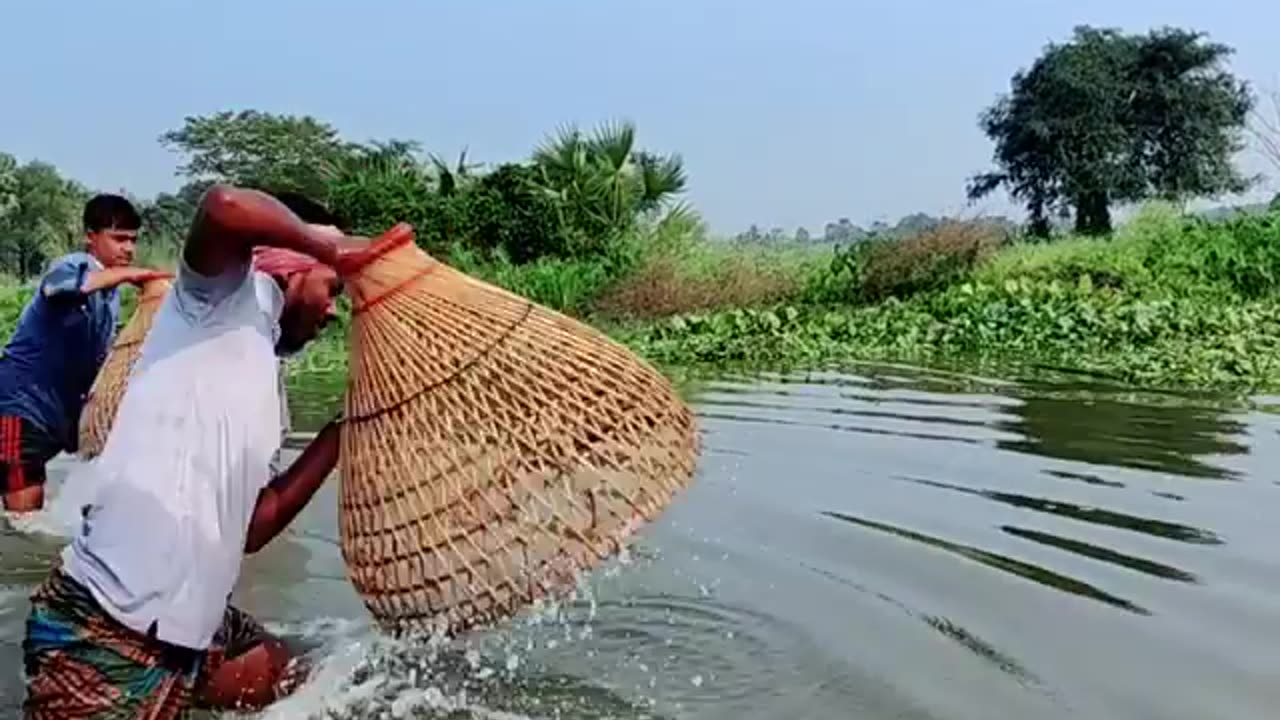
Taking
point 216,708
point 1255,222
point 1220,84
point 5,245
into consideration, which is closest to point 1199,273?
point 1255,222

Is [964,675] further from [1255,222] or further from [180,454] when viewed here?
[1255,222]

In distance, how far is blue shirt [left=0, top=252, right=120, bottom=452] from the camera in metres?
5.54

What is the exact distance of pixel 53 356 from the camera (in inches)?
218

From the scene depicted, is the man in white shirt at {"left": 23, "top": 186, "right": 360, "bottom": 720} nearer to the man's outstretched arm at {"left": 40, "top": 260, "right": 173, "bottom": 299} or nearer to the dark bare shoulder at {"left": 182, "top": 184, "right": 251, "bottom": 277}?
the dark bare shoulder at {"left": 182, "top": 184, "right": 251, "bottom": 277}

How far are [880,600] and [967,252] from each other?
15282 mm

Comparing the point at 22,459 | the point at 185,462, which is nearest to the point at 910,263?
the point at 22,459

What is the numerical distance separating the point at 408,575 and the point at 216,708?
3.18ft

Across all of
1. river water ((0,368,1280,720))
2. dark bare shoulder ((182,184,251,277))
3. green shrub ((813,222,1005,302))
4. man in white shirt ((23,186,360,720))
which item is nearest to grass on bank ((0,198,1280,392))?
green shrub ((813,222,1005,302))

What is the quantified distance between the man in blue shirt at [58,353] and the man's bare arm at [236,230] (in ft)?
9.66

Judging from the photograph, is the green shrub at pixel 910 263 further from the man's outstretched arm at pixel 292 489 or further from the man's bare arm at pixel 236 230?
the man's bare arm at pixel 236 230

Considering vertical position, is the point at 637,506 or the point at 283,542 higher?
the point at 637,506

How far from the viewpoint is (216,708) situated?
3.57m

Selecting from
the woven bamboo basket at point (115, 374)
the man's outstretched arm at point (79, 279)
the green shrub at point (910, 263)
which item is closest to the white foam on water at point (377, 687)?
the woven bamboo basket at point (115, 374)

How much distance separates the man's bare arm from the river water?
3.84 feet
